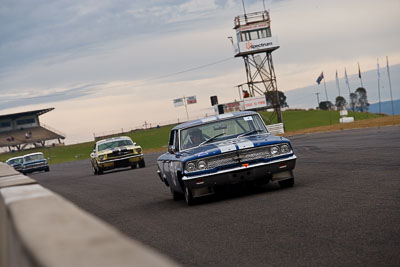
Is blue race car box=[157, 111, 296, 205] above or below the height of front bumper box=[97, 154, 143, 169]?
above

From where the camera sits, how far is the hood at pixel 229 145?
10.7m

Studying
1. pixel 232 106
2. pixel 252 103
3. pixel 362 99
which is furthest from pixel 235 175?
pixel 362 99

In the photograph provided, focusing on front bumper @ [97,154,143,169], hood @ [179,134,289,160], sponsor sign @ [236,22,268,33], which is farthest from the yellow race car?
sponsor sign @ [236,22,268,33]

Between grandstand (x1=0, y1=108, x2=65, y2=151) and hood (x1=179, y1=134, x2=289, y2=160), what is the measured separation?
113 m

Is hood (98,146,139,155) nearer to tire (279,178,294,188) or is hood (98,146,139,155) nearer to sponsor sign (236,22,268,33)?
tire (279,178,294,188)

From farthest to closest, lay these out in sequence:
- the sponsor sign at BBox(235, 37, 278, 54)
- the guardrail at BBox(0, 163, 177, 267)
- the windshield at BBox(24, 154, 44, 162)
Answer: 1. the sponsor sign at BBox(235, 37, 278, 54)
2. the windshield at BBox(24, 154, 44, 162)
3. the guardrail at BBox(0, 163, 177, 267)

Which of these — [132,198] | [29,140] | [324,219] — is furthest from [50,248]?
[29,140]

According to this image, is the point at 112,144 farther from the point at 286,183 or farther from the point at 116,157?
the point at 286,183

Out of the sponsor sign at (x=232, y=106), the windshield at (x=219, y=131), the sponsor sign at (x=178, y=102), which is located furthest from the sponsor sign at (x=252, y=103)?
the sponsor sign at (x=178, y=102)

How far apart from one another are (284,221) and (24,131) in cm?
12351

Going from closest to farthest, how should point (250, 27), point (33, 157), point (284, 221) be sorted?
point (284, 221) < point (33, 157) < point (250, 27)

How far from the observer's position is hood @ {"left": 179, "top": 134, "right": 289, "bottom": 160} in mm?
10727

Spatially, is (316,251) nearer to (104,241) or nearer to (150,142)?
(104,241)

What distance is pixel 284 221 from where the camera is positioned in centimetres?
793
